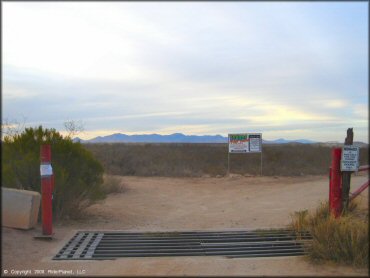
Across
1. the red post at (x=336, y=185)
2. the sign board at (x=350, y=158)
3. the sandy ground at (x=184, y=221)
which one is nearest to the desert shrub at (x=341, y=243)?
the sandy ground at (x=184, y=221)

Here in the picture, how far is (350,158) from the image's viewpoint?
9.28 metres

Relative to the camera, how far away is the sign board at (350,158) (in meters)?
9.23

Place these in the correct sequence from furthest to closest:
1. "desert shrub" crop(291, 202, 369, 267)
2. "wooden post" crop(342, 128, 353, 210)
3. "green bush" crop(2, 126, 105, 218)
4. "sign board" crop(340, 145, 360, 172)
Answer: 1. "green bush" crop(2, 126, 105, 218)
2. "wooden post" crop(342, 128, 353, 210)
3. "sign board" crop(340, 145, 360, 172)
4. "desert shrub" crop(291, 202, 369, 267)

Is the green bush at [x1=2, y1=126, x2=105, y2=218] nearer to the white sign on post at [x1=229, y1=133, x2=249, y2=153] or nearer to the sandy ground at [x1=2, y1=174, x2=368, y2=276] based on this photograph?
the sandy ground at [x1=2, y1=174, x2=368, y2=276]

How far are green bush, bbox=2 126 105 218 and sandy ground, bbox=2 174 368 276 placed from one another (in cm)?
52

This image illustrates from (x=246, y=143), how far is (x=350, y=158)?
639 inches

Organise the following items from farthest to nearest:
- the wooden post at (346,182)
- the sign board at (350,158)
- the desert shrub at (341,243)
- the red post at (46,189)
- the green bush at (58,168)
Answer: the green bush at (58,168) → the wooden post at (346,182) → the sign board at (350,158) → the red post at (46,189) → the desert shrub at (341,243)

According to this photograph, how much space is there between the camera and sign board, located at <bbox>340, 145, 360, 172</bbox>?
923cm

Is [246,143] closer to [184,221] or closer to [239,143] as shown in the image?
[239,143]

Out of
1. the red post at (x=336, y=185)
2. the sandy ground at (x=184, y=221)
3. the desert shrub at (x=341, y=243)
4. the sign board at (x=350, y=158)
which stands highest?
the sign board at (x=350, y=158)

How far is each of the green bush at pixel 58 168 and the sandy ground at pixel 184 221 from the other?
52 centimetres

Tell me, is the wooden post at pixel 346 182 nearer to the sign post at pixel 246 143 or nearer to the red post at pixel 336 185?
the red post at pixel 336 185

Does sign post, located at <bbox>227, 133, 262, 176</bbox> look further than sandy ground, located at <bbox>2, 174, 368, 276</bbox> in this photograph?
Yes

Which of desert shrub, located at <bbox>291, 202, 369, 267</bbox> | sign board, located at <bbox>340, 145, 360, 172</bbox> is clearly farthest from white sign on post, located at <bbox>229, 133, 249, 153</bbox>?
desert shrub, located at <bbox>291, 202, 369, 267</bbox>
